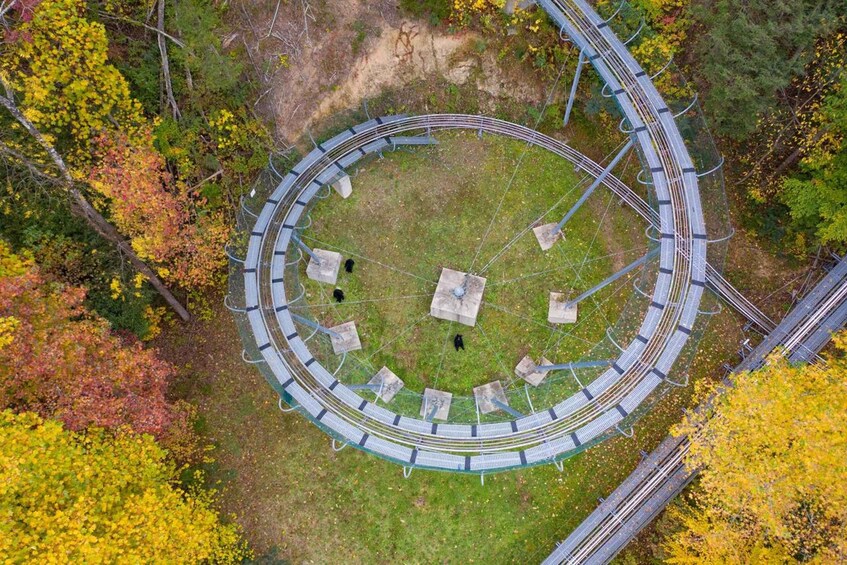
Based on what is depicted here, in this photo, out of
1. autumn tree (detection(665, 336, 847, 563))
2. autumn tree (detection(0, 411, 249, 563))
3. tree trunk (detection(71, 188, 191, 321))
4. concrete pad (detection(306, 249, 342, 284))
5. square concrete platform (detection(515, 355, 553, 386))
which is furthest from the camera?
concrete pad (detection(306, 249, 342, 284))

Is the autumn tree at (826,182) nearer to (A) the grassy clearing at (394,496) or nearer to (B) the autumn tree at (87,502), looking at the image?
(A) the grassy clearing at (394,496)

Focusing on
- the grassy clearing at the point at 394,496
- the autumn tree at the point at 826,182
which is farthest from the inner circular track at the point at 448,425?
the autumn tree at the point at 826,182

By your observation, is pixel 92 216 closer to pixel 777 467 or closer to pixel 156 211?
pixel 156 211

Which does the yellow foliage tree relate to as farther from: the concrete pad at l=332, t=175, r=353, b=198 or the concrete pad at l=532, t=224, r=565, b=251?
the concrete pad at l=532, t=224, r=565, b=251

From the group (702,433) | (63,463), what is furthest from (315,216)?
(702,433)

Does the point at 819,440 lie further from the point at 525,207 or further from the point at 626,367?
the point at 525,207

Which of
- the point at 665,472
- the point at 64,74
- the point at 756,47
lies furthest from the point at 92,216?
the point at 665,472

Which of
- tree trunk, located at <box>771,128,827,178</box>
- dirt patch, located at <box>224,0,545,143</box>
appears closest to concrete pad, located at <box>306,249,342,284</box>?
dirt patch, located at <box>224,0,545,143</box>
